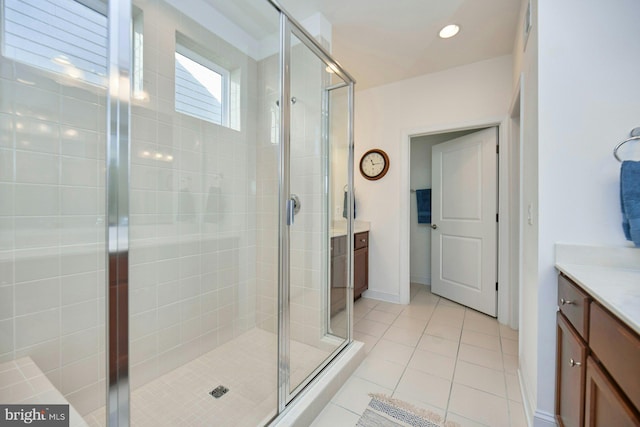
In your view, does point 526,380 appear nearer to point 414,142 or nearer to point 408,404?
point 408,404

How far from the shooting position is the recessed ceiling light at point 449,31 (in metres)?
2.11

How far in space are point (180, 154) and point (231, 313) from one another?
1246mm

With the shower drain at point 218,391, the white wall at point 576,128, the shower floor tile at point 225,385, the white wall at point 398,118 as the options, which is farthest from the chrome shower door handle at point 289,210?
the white wall at point 398,118

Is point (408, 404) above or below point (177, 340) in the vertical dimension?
below

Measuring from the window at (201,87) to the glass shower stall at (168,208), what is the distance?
12mm

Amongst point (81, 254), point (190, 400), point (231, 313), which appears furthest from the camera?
point (231, 313)

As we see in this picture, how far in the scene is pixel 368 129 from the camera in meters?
3.23

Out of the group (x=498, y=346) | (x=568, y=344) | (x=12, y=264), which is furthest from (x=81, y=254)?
(x=498, y=346)

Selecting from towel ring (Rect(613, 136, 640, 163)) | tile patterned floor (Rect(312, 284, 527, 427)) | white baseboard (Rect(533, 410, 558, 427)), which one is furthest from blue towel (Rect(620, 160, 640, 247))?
tile patterned floor (Rect(312, 284, 527, 427))

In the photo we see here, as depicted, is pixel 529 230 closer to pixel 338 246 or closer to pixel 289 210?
pixel 338 246

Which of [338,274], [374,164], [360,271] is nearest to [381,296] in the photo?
[360,271]

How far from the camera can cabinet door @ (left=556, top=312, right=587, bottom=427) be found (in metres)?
0.94

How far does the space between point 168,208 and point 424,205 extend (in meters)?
3.17

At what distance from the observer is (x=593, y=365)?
85 cm
